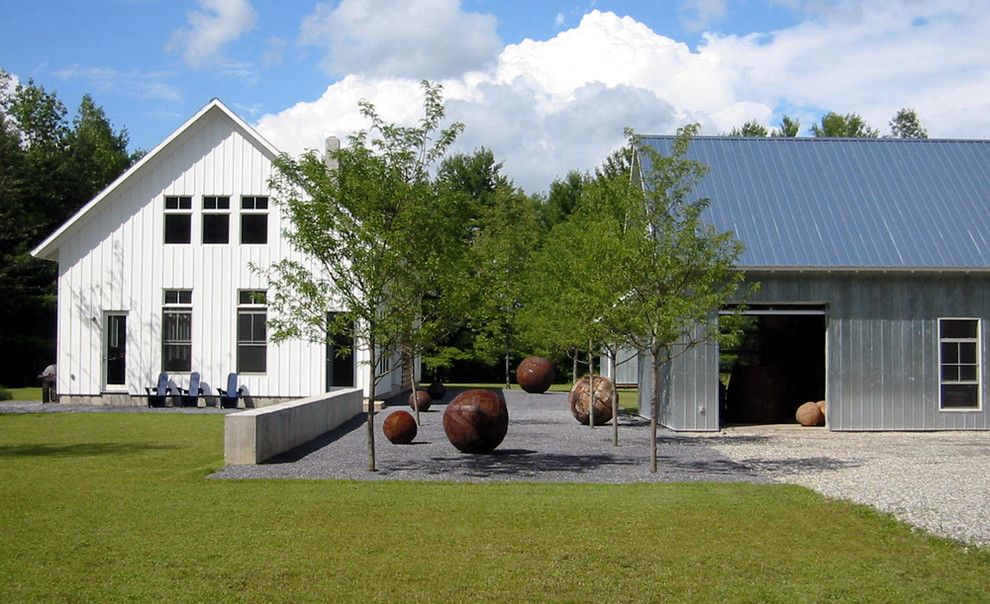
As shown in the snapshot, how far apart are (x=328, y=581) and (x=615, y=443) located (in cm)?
1102

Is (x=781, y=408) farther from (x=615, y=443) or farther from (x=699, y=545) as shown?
(x=699, y=545)

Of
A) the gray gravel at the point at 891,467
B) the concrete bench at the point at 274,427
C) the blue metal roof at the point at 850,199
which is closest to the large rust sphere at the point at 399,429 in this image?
the concrete bench at the point at 274,427

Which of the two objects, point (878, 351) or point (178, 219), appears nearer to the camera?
point (878, 351)

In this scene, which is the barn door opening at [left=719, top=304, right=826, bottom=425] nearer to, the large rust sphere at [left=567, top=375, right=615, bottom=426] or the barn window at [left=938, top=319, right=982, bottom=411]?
the large rust sphere at [left=567, top=375, right=615, bottom=426]

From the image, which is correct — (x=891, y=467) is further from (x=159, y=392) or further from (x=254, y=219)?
(x=159, y=392)

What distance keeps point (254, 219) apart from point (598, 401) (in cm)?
1073

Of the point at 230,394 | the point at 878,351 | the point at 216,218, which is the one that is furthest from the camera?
the point at 216,218

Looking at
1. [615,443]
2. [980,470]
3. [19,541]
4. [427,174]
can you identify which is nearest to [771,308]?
[615,443]

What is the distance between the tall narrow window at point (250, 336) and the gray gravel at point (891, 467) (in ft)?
40.3

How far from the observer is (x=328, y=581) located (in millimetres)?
8023

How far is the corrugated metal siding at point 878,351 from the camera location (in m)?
21.2

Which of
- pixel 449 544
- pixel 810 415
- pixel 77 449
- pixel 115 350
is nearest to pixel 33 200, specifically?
pixel 115 350

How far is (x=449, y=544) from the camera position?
31.0 feet

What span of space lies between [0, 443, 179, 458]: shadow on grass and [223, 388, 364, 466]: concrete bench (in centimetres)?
171
